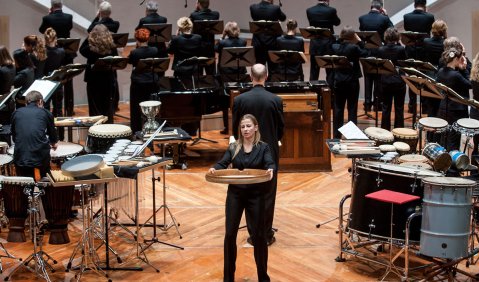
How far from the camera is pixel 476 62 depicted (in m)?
10.0

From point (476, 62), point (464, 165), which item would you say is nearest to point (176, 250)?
point (464, 165)

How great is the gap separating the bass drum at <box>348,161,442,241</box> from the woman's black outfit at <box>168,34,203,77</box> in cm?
482

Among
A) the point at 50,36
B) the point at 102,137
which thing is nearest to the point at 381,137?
the point at 102,137

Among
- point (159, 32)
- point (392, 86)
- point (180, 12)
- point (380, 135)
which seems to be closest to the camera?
point (380, 135)

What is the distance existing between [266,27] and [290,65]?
68cm

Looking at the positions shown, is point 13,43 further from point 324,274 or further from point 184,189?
point 324,274

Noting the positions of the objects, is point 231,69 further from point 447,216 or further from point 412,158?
point 447,216

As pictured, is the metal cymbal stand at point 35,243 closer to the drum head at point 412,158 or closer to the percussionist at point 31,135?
the percussionist at point 31,135

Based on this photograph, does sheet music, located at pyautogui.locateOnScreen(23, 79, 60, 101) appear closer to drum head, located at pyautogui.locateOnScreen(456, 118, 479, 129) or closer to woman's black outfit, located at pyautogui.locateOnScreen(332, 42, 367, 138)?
woman's black outfit, located at pyautogui.locateOnScreen(332, 42, 367, 138)

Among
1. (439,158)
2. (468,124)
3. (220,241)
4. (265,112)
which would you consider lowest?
(220,241)

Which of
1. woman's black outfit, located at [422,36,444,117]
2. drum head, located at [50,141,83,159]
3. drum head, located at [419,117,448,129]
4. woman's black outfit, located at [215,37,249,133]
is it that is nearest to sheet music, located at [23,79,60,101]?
drum head, located at [50,141,83,159]

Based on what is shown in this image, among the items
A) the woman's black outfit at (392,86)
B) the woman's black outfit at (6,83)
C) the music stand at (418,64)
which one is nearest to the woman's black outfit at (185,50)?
the woman's black outfit at (6,83)

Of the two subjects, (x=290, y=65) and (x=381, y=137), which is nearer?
(x=381, y=137)

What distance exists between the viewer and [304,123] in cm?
1086
